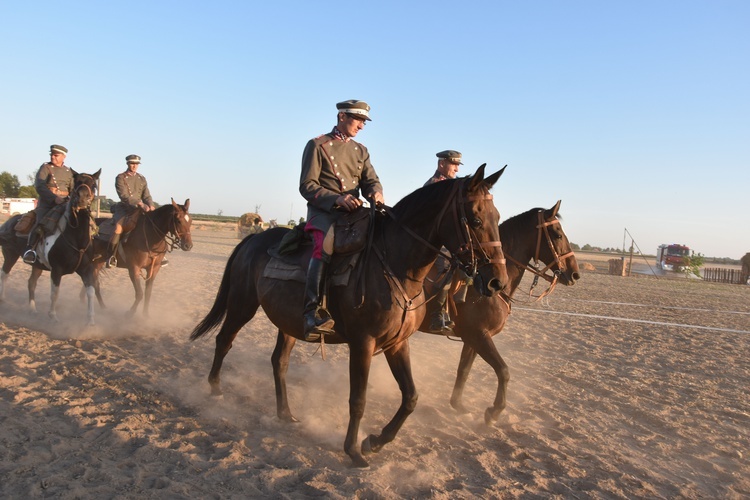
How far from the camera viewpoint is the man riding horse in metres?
11.7

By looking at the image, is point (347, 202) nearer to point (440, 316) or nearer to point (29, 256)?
point (440, 316)

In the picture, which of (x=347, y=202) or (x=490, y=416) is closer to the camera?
(x=347, y=202)

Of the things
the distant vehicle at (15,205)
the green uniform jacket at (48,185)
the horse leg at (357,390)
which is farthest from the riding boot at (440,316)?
the distant vehicle at (15,205)

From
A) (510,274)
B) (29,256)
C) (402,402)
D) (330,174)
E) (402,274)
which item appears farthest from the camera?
(29,256)

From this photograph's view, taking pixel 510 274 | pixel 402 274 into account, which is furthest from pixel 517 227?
pixel 402 274

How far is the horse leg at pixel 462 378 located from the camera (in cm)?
657

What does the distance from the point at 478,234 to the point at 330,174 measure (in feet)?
5.83

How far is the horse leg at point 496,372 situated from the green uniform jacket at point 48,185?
9.08 metres

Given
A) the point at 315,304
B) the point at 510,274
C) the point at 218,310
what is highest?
the point at 510,274

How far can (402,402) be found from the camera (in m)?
5.00

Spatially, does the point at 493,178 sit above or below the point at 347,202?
above

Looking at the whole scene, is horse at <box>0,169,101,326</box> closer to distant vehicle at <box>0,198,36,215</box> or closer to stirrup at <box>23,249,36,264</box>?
stirrup at <box>23,249,36,264</box>

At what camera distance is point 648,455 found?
17.5ft

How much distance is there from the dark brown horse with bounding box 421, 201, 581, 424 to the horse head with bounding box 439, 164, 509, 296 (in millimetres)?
2061
